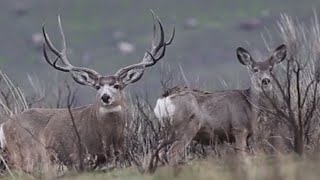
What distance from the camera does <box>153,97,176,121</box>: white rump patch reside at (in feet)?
57.8

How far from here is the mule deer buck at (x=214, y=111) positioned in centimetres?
1753

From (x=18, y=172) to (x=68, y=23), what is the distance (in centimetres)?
3906

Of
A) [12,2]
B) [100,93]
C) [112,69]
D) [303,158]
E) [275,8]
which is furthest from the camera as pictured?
[12,2]

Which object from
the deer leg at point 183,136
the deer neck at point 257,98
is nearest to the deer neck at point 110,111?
the deer leg at point 183,136

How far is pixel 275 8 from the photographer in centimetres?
5169

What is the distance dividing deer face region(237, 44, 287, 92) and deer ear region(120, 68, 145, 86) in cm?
155

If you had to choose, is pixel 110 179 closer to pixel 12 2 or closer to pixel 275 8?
pixel 275 8

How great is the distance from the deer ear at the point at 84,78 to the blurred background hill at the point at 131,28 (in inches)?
1043

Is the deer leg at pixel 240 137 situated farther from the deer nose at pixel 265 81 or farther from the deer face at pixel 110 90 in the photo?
the deer face at pixel 110 90

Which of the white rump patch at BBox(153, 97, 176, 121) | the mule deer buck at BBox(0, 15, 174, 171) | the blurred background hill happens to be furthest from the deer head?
the blurred background hill

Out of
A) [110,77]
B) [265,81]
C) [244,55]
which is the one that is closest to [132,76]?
[110,77]

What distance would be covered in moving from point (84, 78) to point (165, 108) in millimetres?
1138

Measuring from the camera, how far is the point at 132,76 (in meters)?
17.8

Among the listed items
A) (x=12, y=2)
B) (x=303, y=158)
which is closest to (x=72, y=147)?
(x=303, y=158)
